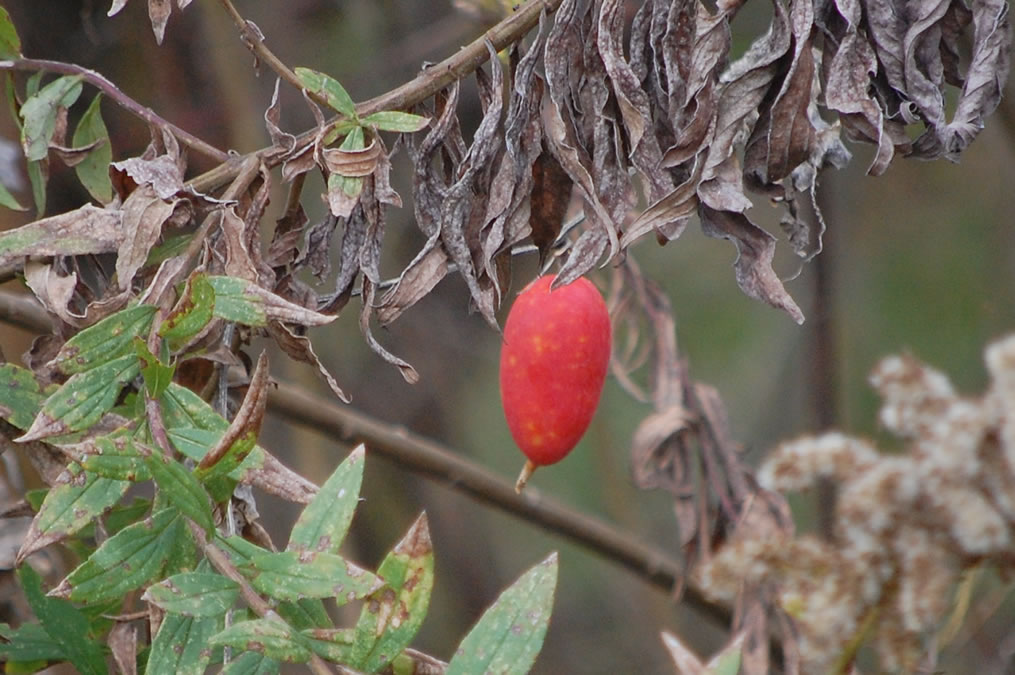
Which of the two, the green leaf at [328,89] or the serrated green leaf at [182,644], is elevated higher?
the green leaf at [328,89]

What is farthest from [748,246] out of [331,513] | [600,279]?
[600,279]

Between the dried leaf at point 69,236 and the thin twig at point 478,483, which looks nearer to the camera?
the dried leaf at point 69,236

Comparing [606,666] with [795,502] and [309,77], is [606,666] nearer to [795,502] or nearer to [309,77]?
[795,502]

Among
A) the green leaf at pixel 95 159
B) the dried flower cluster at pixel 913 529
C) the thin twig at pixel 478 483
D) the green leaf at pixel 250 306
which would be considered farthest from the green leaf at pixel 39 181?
the dried flower cluster at pixel 913 529

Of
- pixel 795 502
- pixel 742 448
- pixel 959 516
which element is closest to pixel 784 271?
pixel 795 502

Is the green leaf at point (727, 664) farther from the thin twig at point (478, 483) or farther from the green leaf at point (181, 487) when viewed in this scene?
the thin twig at point (478, 483)

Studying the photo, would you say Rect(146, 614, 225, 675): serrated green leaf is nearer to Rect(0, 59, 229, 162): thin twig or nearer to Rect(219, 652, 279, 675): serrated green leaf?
Rect(219, 652, 279, 675): serrated green leaf

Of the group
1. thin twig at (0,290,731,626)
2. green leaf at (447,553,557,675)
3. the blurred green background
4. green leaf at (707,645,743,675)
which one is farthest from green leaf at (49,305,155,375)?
the blurred green background
